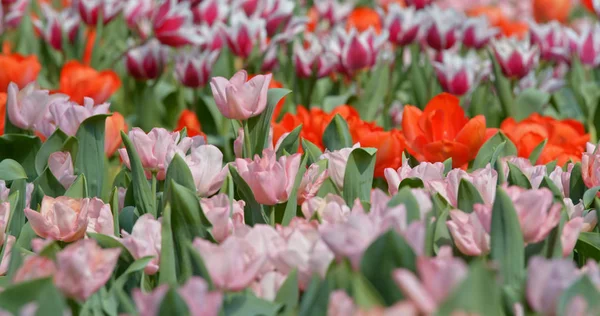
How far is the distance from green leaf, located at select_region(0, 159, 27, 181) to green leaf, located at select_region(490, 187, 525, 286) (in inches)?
34.7

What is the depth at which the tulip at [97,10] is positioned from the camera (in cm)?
319

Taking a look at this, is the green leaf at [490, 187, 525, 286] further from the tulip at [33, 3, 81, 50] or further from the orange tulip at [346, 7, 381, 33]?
the orange tulip at [346, 7, 381, 33]

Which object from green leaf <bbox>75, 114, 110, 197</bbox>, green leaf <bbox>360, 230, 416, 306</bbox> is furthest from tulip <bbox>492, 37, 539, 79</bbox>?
green leaf <bbox>360, 230, 416, 306</bbox>

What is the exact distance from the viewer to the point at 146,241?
4.10 ft

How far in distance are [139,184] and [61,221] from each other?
0.69ft

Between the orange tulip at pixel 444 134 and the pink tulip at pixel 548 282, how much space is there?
2.77 feet

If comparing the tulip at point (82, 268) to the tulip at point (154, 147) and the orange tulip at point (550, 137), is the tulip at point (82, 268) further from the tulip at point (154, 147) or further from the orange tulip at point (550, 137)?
the orange tulip at point (550, 137)

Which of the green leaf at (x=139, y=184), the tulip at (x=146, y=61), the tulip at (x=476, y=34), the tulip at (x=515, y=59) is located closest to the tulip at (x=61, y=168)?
the green leaf at (x=139, y=184)

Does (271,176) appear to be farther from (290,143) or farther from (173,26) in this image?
(173,26)

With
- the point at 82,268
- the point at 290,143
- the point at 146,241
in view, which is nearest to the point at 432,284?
the point at 82,268

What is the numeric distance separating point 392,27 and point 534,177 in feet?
5.80

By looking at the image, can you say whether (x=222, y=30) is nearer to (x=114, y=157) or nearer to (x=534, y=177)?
(x=114, y=157)

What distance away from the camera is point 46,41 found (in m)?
3.38

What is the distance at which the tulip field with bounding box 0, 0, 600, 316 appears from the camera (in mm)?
992
